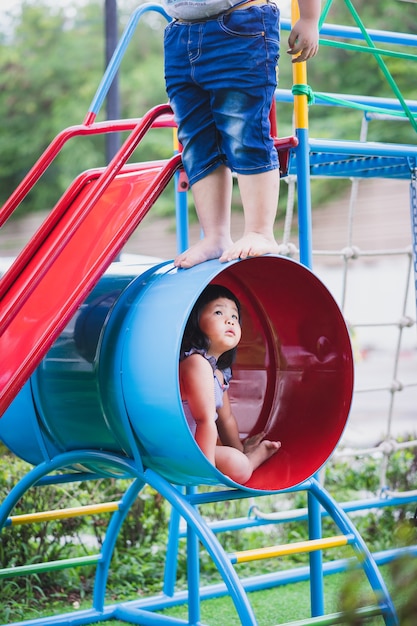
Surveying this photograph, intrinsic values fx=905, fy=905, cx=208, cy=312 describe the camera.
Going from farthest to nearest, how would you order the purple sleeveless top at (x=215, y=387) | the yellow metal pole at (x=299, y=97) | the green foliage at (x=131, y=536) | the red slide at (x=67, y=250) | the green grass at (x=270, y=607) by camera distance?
the green foliage at (x=131, y=536), the green grass at (x=270, y=607), the yellow metal pole at (x=299, y=97), the purple sleeveless top at (x=215, y=387), the red slide at (x=67, y=250)

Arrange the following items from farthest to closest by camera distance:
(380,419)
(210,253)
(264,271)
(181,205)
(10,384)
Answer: (380,419) < (181,205) < (264,271) < (210,253) < (10,384)

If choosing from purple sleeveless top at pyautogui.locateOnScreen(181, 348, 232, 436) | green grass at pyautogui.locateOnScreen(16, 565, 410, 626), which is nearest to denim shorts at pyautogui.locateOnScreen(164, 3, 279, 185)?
purple sleeveless top at pyautogui.locateOnScreen(181, 348, 232, 436)

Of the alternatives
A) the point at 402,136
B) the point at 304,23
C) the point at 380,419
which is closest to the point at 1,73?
the point at 402,136

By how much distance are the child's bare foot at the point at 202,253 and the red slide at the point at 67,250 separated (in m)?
0.16

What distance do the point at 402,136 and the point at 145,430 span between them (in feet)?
37.6

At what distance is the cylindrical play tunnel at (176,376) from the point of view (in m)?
2.20

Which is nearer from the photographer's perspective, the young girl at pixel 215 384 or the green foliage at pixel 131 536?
the young girl at pixel 215 384

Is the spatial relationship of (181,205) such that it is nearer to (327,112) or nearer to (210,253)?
(210,253)

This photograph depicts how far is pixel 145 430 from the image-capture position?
2.27 m

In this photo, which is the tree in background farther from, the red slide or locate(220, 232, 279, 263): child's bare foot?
locate(220, 232, 279, 263): child's bare foot

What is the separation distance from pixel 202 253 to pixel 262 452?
60cm

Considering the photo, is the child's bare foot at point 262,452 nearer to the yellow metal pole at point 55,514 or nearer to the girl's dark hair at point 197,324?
the girl's dark hair at point 197,324

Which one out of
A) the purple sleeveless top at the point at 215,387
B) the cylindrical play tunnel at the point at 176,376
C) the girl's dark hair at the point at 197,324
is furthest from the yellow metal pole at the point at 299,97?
the purple sleeveless top at the point at 215,387

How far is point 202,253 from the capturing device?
7.82 ft
